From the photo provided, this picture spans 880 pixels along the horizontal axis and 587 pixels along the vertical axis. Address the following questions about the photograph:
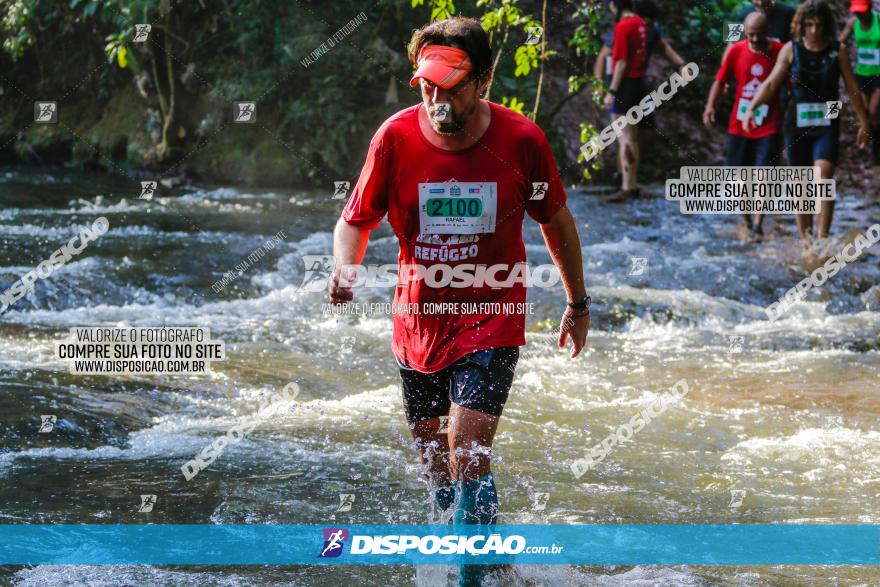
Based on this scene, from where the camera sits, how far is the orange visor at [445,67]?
11.3 feet

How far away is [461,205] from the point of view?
3.56 metres

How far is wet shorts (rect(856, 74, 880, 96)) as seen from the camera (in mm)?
10789

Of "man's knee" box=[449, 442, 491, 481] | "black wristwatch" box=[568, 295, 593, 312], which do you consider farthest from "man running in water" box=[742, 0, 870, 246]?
"man's knee" box=[449, 442, 491, 481]

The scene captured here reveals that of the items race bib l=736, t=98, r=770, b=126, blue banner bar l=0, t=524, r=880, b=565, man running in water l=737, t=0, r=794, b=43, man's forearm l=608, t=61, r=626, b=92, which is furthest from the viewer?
man running in water l=737, t=0, r=794, b=43

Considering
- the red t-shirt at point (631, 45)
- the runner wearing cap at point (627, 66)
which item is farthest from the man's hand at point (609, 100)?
the red t-shirt at point (631, 45)

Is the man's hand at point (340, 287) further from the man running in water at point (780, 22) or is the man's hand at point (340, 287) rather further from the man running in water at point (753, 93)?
the man running in water at point (780, 22)

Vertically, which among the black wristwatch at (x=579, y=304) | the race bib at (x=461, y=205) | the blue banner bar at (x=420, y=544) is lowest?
the blue banner bar at (x=420, y=544)

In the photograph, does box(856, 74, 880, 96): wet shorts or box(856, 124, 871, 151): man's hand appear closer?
box(856, 124, 871, 151): man's hand

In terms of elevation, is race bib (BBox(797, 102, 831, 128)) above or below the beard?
above

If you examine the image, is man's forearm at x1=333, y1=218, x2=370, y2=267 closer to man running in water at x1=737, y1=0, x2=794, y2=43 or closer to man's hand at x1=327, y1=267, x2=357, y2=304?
man's hand at x1=327, y1=267, x2=357, y2=304

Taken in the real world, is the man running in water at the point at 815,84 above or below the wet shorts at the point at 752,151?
above

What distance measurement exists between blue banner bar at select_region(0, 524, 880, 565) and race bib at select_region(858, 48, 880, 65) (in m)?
7.32

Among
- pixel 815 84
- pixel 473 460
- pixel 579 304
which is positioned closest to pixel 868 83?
pixel 815 84

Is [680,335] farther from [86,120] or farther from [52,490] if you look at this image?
[86,120]
